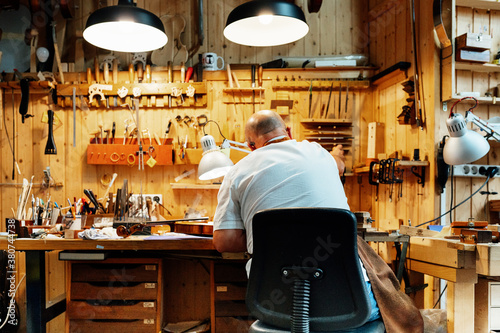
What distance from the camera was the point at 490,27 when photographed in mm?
3223

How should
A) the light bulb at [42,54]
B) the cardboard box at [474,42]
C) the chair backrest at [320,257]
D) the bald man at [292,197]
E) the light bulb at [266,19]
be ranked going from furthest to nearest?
the light bulb at [42,54], the cardboard box at [474,42], the light bulb at [266,19], the bald man at [292,197], the chair backrest at [320,257]

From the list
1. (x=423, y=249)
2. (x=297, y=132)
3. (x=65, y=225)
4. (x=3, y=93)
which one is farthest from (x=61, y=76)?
(x=423, y=249)

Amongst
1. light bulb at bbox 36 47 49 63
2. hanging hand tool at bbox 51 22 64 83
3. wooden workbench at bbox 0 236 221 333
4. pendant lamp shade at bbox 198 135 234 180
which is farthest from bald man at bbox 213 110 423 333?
light bulb at bbox 36 47 49 63

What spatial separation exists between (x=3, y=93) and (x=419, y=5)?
3.58 metres

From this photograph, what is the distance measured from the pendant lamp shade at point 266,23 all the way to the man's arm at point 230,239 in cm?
117

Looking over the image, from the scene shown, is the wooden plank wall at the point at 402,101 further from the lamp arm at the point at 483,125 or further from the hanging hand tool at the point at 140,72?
the hanging hand tool at the point at 140,72

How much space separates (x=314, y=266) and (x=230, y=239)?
0.62m

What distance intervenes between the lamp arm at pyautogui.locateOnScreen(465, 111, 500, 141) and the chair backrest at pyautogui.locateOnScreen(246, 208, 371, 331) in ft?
5.92

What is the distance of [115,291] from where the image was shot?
3096mm

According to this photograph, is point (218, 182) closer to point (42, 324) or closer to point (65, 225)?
point (65, 225)

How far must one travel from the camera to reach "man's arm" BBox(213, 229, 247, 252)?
6.50ft

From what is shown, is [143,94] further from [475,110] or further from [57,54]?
[475,110]

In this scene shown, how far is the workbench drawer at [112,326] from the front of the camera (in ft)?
10.2

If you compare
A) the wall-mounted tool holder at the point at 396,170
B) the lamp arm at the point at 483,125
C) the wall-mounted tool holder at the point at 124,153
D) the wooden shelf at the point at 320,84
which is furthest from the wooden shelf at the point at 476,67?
the wall-mounted tool holder at the point at 124,153
